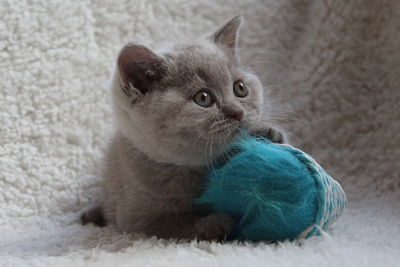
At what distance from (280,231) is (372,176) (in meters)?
0.65

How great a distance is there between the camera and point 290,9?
6.72 ft

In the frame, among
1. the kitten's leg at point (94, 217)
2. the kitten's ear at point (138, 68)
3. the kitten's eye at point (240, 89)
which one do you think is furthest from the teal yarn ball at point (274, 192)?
the kitten's leg at point (94, 217)

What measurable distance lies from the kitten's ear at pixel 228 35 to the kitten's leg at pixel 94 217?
659 millimetres

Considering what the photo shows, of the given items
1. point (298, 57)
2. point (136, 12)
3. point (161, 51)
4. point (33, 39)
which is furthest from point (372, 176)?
point (33, 39)

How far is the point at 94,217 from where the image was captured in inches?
66.3

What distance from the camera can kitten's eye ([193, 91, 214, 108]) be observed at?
49.9 inches

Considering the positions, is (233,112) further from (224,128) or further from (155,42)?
(155,42)

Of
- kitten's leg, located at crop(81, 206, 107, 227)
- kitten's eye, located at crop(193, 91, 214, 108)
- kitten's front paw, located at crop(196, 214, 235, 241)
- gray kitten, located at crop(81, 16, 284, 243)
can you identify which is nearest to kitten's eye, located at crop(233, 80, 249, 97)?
gray kitten, located at crop(81, 16, 284, 243)

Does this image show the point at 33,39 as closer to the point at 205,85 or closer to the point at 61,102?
the point at 61,102

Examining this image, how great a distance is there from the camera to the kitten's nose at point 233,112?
49.0 inches

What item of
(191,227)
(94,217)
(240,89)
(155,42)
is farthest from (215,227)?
(155,42)

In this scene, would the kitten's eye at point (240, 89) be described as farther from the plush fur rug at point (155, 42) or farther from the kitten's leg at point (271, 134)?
the plush fur rug at point (155, 42)

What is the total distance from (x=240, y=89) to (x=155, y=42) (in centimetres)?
70

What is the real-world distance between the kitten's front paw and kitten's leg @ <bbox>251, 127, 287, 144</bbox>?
0.71ft
